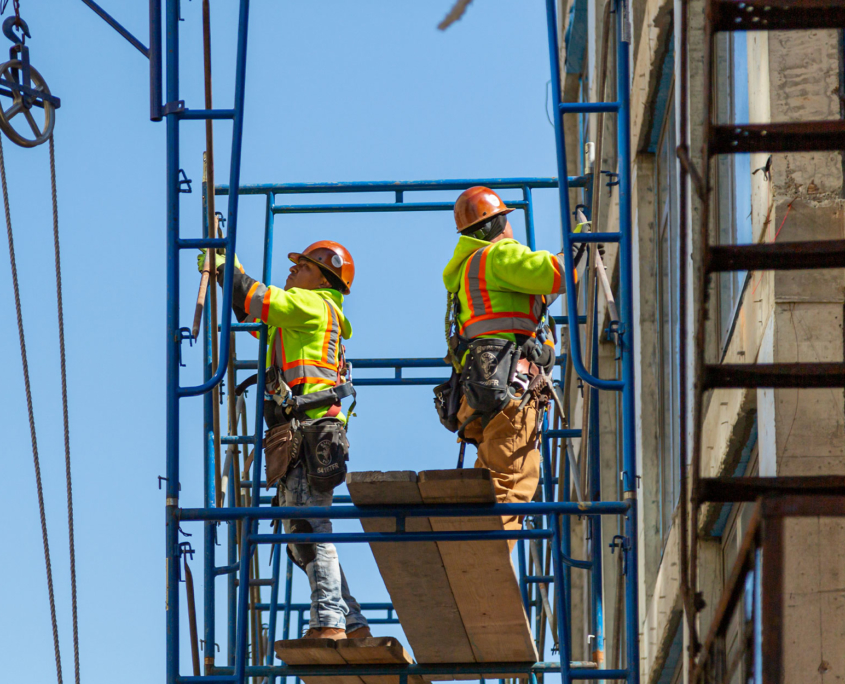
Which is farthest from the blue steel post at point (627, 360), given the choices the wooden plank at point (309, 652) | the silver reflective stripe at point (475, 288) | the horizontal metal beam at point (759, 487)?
the horizontal metal beam at point (759, 487)

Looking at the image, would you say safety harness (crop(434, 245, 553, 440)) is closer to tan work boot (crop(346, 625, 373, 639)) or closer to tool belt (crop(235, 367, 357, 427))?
tool belt (crop(235, 367, 357, 427))

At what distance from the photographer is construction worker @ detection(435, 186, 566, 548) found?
7.67m

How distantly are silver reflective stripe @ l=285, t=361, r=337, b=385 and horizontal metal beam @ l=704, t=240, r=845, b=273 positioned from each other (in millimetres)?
3922

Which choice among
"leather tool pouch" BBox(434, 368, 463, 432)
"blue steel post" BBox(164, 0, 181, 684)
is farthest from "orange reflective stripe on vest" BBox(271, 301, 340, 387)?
"blue steel post" BBox(164, 0, 181, 684)

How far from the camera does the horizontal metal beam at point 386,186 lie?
9.23 m

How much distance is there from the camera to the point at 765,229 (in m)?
5.96

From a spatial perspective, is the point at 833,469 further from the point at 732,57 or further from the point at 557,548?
the point at 732,57

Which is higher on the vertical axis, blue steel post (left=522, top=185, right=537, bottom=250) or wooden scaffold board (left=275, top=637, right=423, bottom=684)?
blue steel post (left=522, top=185, right=537, bottom=250)

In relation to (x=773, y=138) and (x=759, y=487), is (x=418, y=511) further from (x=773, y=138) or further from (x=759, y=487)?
(x=773, y=138)

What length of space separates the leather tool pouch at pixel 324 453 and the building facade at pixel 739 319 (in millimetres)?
1686

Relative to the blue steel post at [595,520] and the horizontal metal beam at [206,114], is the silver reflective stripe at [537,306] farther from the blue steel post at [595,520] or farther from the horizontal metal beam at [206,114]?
the horizontal metal beam at [206,114]

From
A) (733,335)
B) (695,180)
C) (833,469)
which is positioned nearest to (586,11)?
(733,335)

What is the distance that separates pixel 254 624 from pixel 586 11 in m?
7.96

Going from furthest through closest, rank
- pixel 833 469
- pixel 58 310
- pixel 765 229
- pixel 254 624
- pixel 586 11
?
pixel 586 11 → pixel 254 624 → pixel 58 310 → pixel 765 229 → pixel 833 469
